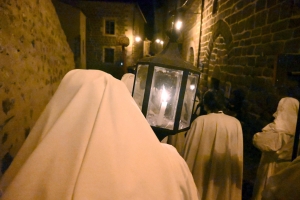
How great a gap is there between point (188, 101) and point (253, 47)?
123 inches

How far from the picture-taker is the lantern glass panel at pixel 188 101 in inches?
73.7

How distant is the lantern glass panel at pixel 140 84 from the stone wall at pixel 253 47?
4.73 feet

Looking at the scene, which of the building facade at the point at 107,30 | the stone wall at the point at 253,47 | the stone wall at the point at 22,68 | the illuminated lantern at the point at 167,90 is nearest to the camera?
the illuminated lantern at the point at 167,90

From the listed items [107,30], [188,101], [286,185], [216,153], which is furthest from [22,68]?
[107,30]

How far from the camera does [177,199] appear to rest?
1.14 meters

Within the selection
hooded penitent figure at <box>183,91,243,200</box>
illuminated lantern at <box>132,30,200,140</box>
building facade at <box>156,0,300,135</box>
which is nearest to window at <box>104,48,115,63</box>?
building facade at <box>156,0,300,135</box>

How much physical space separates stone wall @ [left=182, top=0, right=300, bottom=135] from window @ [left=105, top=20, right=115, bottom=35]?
18.6 m

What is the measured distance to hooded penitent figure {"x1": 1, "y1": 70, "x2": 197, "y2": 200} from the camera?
0.98 metres

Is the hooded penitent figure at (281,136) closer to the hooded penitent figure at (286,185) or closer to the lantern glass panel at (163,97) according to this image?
the hooded penitent figure at (286,185)

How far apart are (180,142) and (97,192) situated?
3.07m

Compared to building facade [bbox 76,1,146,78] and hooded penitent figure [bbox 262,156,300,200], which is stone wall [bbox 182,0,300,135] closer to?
hooded penitent figure [bbox 262,156,300,200]

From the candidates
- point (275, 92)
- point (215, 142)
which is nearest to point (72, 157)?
point (215, 142)

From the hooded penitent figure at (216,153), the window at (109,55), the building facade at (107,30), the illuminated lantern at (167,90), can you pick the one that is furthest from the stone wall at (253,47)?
the window at (109,55)

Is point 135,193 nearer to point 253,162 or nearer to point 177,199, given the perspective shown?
point 177,199
